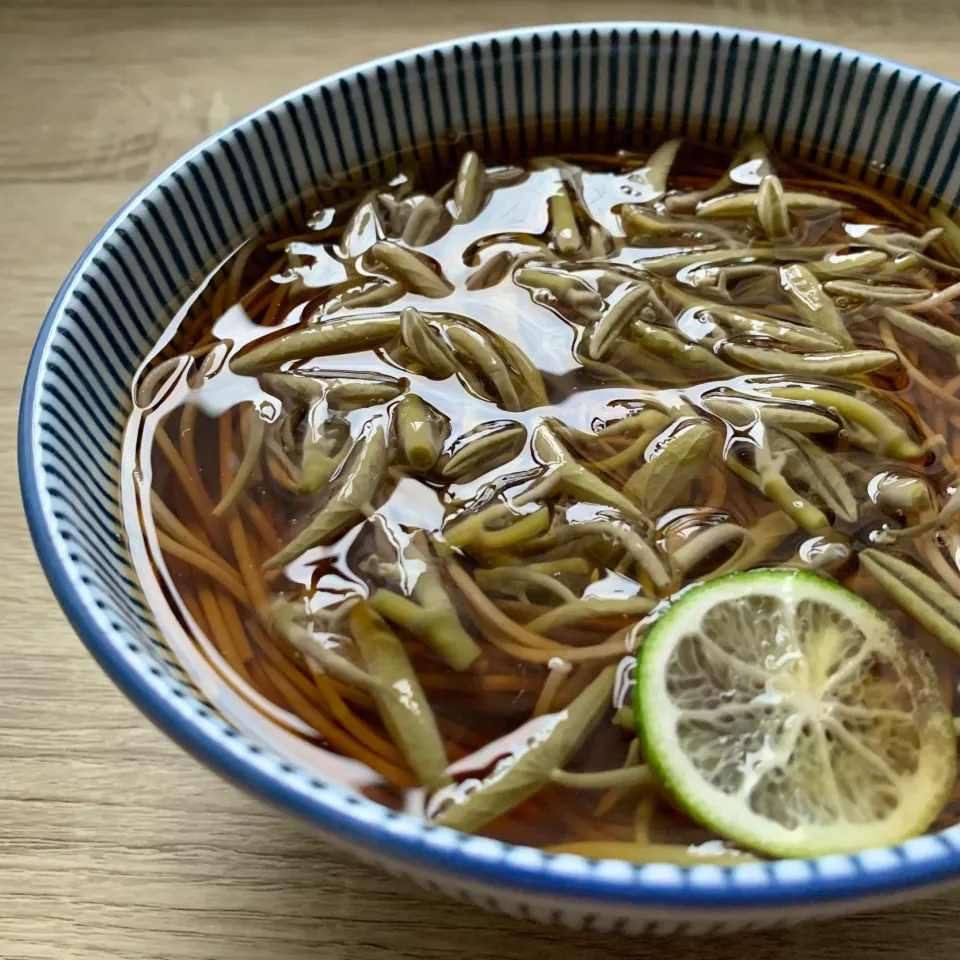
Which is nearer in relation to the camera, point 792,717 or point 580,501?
point 792,717

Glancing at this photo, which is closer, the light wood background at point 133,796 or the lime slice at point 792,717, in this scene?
the lime slice at point 792,717

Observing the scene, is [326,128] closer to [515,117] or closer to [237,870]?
[515,117]

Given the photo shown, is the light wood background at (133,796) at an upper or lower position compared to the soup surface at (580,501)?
lower

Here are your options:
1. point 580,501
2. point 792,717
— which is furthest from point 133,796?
point 792,717

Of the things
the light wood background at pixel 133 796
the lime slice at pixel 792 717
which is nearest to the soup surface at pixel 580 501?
the lime slice at pixel 792 717

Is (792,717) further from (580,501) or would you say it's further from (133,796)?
(133,796)

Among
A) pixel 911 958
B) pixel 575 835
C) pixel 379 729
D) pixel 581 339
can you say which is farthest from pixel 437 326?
pixel 911 958

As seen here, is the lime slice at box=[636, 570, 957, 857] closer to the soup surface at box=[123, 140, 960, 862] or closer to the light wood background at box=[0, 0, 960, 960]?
the soup surface at box=[123, 140, 960, 862]

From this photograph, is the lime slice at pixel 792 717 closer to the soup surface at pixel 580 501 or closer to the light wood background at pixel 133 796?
the soup surface at pixel 580 501
